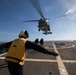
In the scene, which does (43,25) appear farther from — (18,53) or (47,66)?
(18,53)

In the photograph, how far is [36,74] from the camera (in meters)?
8.34

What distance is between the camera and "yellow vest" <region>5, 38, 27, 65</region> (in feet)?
14.7

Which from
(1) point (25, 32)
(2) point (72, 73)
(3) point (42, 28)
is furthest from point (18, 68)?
(3) point (42, 28)

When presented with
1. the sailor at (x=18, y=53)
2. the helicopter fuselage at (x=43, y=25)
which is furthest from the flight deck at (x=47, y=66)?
the helicopter fuselage at (x=43, y=25)

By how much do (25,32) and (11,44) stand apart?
1.91ft

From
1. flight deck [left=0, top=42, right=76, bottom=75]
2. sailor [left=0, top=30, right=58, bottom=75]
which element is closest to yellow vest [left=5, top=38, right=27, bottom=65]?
sailor [left=0, top=30, right=58, bottom=75]

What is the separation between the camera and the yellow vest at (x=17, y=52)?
4.47 m

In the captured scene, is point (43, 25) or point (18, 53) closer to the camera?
point (18, 53)

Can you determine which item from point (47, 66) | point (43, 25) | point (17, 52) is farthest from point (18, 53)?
point (43, 25)

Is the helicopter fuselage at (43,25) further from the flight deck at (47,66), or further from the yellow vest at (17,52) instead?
the yellow vest at (17,52)

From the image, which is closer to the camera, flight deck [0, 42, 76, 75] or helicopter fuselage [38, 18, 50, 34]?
flight deck [0, 42, 76, 75]

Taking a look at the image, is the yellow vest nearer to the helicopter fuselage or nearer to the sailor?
the sailor

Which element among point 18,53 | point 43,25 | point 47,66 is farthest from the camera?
point 43,25

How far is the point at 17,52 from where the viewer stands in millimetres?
4531
